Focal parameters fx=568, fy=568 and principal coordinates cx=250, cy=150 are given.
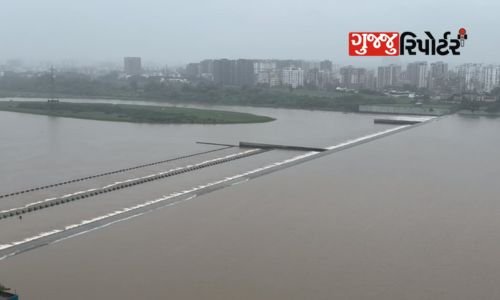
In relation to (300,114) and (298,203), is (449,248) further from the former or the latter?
(300,114)

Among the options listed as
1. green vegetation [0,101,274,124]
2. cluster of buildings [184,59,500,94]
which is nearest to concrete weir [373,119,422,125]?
green vegetation [0,101,274,124]

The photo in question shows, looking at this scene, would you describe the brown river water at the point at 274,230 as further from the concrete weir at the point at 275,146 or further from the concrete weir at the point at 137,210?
the concrete weir at the point at 275,146

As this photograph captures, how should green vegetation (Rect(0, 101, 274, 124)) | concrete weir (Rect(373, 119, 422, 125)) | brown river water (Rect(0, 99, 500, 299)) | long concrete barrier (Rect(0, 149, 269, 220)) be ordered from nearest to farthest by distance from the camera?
brown river water (Rect(0, 99, 500, 299)) < long concrete barrier (Rect(0, 149, 269, 220)) < green vegetation (Rect(0, 101, 274, 124)) < concrete weir (Rect(373, 119, 422, 125))

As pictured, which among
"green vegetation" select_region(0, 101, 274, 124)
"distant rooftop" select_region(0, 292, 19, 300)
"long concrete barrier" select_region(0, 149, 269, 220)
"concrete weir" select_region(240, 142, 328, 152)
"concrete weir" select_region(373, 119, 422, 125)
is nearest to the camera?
"distant rooftop" select_region(0, 292, 19, 300)

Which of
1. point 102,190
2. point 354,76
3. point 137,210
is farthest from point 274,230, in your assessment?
point 354,76

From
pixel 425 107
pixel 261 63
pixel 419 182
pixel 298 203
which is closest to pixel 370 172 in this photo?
pixel 419 182

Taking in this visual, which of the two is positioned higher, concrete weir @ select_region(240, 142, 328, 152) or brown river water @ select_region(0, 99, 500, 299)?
concrete weir @ select_region(240, 142, 328, 152)

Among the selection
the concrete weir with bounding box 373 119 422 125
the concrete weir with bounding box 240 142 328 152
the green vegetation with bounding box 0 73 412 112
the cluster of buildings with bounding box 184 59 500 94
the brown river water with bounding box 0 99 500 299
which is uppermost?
the cluster of buildings with bounding box 184 59 500 94

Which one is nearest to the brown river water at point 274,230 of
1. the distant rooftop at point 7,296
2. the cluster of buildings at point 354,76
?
the distant rooftop at point 7,296

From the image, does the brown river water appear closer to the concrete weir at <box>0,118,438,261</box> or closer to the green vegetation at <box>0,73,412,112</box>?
the concrete weir at <box>0,118,438,261</box>
